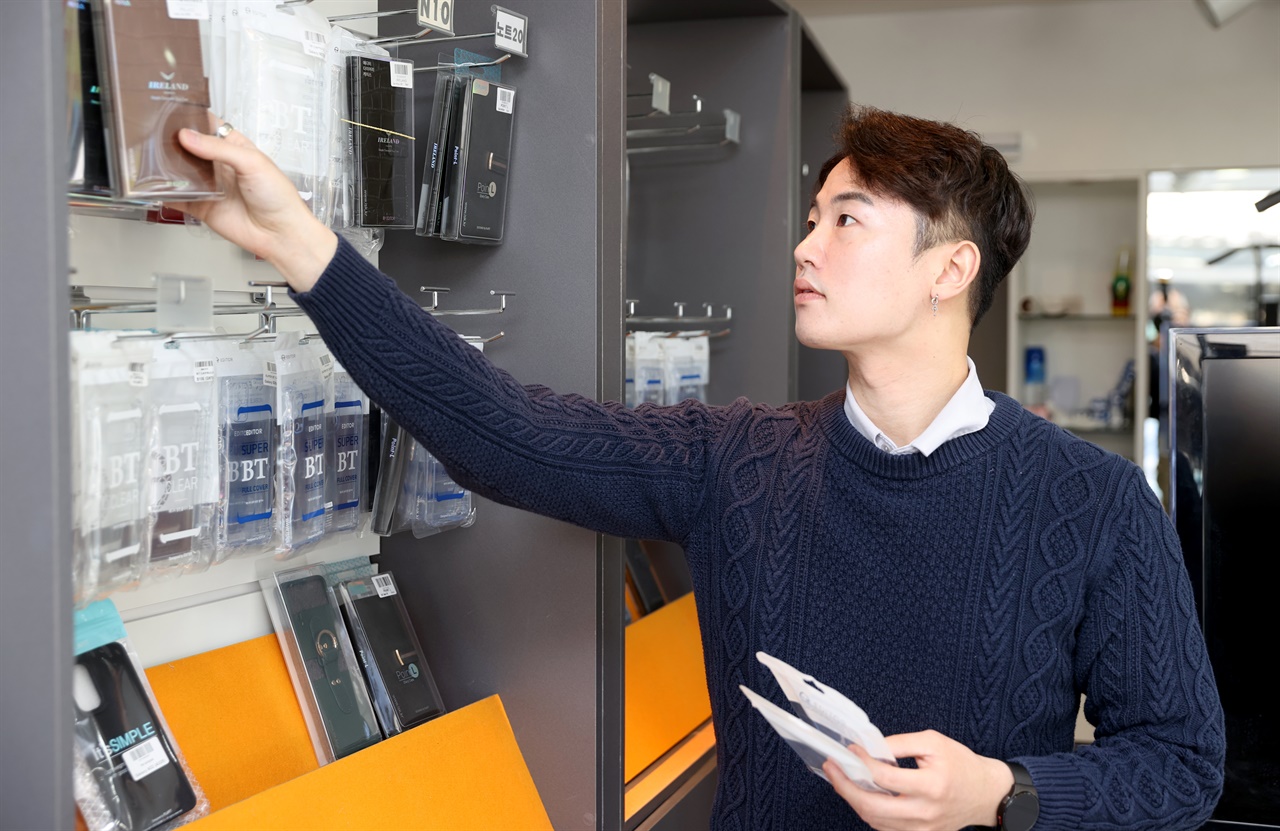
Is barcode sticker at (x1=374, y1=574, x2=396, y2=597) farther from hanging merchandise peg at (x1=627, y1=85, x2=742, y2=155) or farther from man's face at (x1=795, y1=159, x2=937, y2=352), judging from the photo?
hanging merchandise peg at (x1=627, y1=85, x2=742, y2=155)

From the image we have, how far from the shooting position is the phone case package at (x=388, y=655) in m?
1.66

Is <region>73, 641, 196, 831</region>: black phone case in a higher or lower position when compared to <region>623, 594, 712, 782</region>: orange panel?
higher

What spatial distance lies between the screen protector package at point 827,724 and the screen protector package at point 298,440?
2.13 ft

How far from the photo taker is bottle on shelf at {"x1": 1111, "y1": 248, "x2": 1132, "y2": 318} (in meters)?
5.12

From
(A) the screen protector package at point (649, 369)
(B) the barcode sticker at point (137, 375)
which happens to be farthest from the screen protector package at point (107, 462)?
(A) the screen protector package at point (649, 369)

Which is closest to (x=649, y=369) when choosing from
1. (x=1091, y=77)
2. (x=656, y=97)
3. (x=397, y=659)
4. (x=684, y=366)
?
(x=684, y=366)

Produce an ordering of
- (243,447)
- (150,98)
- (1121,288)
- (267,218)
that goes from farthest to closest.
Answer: (1121,288) < (243,447) < (267,218) < (150,98)

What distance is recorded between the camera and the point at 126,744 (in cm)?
125

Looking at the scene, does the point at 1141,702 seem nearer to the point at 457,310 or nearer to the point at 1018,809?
the point at 1018,809

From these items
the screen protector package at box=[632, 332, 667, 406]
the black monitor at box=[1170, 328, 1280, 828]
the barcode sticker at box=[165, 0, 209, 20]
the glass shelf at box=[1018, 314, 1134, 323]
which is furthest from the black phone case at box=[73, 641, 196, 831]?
the glass shelf at box=[1018, 314, 1134, 323]

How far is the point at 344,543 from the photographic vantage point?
1.82m

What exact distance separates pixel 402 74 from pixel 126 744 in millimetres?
920

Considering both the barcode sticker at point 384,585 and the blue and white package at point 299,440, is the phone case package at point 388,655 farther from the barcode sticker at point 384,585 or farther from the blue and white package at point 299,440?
the blue and white package at point 299,440

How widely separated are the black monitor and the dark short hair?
0.45 m
